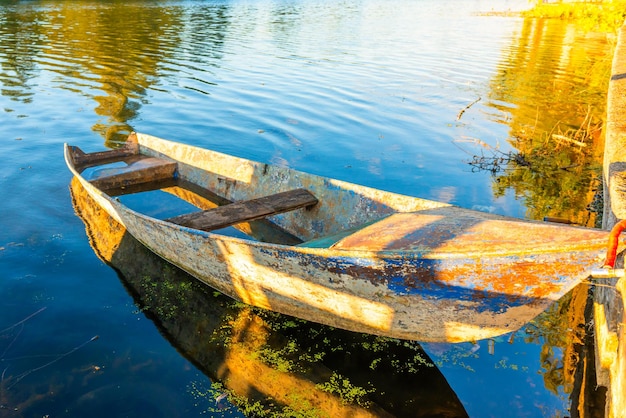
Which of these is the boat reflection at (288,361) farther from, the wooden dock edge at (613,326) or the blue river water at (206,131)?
the wooden dock edge at (613,326)

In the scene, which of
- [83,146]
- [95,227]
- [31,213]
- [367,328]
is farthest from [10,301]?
[83,146]

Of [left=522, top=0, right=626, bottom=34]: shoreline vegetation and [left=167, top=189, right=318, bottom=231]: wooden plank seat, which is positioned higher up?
[left=522, top=0, right=626, bottom=34]: shoreline vegetation

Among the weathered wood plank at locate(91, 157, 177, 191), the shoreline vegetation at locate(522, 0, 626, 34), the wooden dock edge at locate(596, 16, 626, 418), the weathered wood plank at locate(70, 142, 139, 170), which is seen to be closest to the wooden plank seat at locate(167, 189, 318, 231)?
the weathered wood plank at locate(91, 157, 177, 191)

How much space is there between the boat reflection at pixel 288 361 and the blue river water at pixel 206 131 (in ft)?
0.53

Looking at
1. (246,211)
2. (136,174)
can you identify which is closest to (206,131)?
(136,174)

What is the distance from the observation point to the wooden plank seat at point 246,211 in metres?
6.48

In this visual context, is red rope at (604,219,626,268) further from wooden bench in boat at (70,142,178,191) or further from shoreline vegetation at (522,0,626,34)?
shoreline vegetation at (522,0,626,34)

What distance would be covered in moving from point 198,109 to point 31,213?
24.2ft

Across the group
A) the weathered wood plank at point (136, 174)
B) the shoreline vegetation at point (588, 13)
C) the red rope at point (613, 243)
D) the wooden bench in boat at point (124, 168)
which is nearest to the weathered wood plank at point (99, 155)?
the wooden bench in boat at point (124, 168)

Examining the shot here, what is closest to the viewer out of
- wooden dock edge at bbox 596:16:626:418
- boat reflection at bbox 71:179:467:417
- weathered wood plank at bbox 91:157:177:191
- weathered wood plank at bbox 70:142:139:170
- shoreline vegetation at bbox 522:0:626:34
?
wooden dock edge at bbox 596:16:626:418

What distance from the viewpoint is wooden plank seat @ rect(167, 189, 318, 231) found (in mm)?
6484

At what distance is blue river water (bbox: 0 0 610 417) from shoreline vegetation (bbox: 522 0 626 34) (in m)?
1.75

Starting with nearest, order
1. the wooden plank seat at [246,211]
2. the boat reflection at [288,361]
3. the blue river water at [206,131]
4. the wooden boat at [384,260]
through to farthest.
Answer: the wooden boat at [384,260], the boat reflection at [288,361], the blue river water at [206,131], the wooden plank seat at [246,211]

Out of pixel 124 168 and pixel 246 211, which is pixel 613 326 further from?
pixel 124 168
